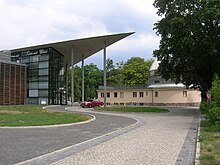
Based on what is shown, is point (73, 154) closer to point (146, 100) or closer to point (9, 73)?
point (9, 73)

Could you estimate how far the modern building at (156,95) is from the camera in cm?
6281

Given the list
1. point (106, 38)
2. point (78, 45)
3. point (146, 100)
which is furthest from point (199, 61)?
point (146, 100)

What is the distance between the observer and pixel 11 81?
55.5 metres

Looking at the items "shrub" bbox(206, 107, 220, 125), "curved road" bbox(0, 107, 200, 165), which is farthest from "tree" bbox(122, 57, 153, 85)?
"curved road" bbox(0, 107, 200, 165)

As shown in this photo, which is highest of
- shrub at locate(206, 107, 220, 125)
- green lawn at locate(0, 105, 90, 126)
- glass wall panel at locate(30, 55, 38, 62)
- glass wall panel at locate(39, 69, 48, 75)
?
glass wall panel at locate(30, 55, 38, 62)

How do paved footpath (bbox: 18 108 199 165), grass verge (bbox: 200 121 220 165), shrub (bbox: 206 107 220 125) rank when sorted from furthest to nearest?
1. shrub (bbox: 206 107 220 125)
2. paved footpath (bbox: 18 108 199 165)
3. grass verge (bbox: 200 121 220 165)

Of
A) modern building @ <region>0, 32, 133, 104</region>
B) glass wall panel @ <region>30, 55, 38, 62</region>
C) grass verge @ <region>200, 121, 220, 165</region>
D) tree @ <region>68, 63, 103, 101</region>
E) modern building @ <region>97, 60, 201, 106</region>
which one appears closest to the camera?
grass verge @ <region>200, 121, 220, 165</region>

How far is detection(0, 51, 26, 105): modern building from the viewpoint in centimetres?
5338

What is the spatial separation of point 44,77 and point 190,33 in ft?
116

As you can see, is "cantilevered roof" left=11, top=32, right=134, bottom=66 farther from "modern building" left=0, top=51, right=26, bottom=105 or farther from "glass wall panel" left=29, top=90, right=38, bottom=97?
"glass wall panel" left=29, top=90, right=38, bottom=97

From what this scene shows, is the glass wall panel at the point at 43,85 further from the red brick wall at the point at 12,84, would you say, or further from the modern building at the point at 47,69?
the red brick wall at the point at 12,84

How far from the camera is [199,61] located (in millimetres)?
30672

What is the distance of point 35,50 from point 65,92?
10.3 metres

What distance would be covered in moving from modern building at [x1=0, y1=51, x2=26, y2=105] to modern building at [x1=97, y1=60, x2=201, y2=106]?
19.7 meters
